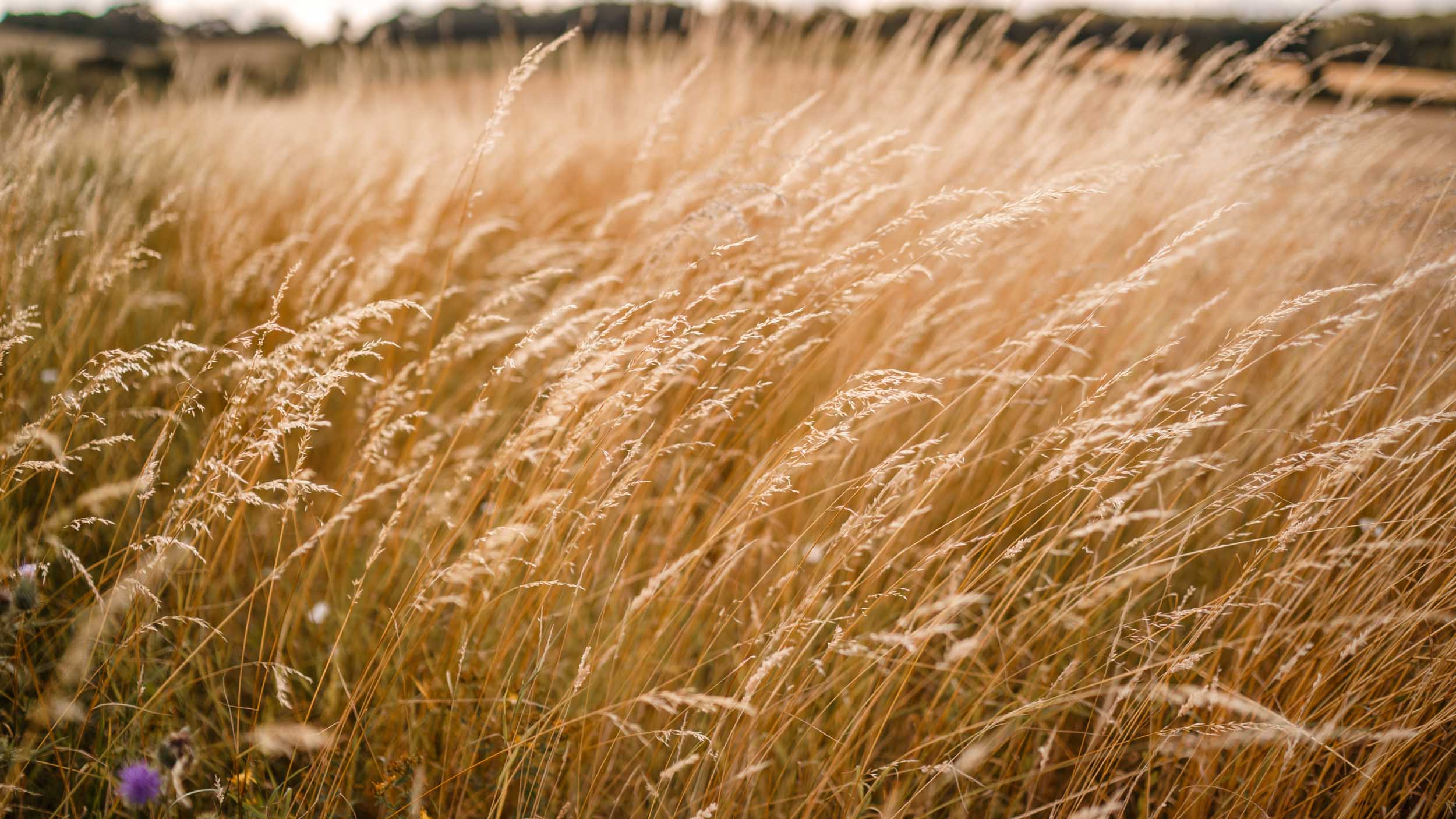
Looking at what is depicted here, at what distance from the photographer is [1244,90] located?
8.34 feet

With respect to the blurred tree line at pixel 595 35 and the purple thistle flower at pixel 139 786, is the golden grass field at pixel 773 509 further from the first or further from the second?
the blurred tree line at pixel 595 35

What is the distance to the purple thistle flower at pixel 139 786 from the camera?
3.04ft

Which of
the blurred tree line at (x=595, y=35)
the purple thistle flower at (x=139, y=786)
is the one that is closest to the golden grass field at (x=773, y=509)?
the purple thistle flower at (x=139, y=786)

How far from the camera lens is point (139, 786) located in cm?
94

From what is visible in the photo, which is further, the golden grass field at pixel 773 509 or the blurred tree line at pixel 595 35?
the blurred tree line at pixel 595 35

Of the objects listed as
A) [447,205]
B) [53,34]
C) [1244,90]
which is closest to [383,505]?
[447,205]

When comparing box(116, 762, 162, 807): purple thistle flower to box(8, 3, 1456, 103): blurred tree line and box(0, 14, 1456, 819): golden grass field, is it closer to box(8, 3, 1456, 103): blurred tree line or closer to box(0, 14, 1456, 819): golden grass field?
box(0, 14, 1456, 819): golden grass field

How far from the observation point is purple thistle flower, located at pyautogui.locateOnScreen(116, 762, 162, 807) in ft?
3.04

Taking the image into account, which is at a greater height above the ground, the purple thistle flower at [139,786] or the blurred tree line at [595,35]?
the blurred tree line at [595,35]

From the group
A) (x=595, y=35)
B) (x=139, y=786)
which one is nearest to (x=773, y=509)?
(x=139, y=786)

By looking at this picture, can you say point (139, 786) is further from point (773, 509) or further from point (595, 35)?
point (595, 35)

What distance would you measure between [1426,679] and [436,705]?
163cm

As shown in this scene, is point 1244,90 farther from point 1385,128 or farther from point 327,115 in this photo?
point 327,115

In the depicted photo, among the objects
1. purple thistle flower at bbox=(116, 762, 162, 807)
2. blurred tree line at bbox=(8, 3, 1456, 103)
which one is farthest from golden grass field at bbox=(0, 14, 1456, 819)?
blurred tree line at bbox=(8, 3, 1456, 103)
